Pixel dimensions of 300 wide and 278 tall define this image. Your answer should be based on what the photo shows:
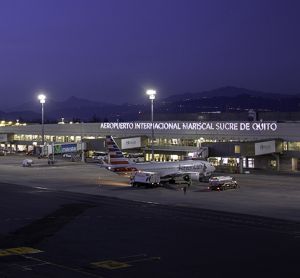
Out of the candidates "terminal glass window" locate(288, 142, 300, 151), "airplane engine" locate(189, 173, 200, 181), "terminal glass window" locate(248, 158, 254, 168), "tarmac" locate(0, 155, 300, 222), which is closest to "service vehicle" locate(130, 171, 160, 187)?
"tarmac" locate(0, 155, 300, 222)

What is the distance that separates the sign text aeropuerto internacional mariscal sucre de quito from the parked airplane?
1666 centimetres

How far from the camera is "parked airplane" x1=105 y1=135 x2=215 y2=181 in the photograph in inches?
2960

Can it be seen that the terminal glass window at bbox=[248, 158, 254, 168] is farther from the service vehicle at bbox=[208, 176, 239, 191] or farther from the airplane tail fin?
the service vehicle at bbox=[208, 176, 239, 191]

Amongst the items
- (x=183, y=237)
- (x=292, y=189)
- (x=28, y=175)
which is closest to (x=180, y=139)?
(x=28, y=175)

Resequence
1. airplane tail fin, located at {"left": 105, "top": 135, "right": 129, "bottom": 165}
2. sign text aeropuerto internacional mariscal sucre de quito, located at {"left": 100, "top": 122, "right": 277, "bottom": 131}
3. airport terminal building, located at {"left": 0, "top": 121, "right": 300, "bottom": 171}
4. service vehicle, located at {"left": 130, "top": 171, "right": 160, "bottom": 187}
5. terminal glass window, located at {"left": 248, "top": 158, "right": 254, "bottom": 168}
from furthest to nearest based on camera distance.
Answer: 1. terminal glass window, located at {"left": 248, "top": 158, "right": 254, "bottom": 168}
2. sign text aeropuerto internacional mariscal sucre de quito, located at {"left": 100, "top": 122, "right": 277, "bottom": 131}
3. airport terminal building, located at {"left": 0, "top": 121, "right": 300, "bottom": 171}
4. airplane tail fin, located at {"left": 105, "top": 135, "right": 129, "bottom": 165}
5. service vehicle, located at {"left": 130, "top": 171, "right": 160, "bottom": 187}

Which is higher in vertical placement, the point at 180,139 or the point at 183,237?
the point at 180,139

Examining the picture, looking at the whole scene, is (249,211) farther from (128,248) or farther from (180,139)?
(180,139)

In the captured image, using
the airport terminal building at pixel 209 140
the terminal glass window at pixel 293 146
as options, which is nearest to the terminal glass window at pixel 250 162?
the airport terminal building at pixel 209 140

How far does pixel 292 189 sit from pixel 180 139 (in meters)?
43.7

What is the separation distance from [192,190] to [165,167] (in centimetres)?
844

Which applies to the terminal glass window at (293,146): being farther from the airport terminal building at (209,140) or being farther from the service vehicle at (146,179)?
the service vehicle at (146,179)

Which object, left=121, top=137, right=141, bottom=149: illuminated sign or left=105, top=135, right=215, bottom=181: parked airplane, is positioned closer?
left=105, top=135, right=215, bottom=181: parked airplane

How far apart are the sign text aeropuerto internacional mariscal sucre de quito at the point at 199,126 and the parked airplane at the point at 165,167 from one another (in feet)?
54.7

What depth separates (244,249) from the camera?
34.0 meters
